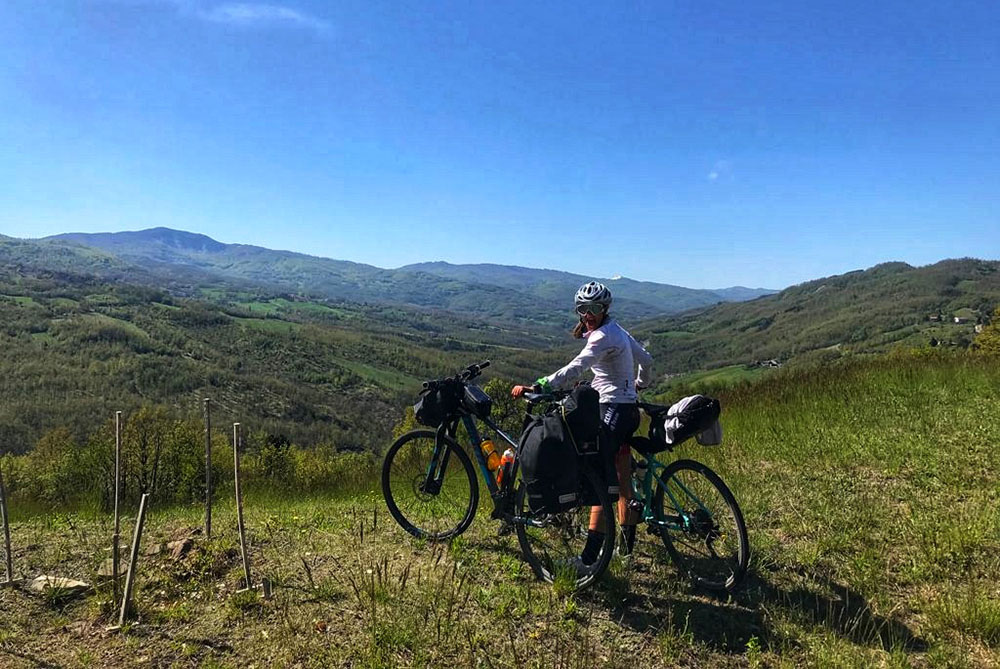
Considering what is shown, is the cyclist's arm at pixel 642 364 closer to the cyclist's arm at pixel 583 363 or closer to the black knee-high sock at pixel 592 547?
the cyclist's arm at pixel 583 363

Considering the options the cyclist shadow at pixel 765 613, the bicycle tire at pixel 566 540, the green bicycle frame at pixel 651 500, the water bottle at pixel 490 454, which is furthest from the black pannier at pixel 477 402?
the cyclist shadow at pixel 765 613

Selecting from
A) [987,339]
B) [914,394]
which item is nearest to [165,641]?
[914,394]

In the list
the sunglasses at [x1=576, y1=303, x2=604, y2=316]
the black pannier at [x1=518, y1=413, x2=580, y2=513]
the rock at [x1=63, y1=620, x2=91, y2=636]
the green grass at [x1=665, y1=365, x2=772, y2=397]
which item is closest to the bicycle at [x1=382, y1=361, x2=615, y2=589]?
the black pannier at [x1=518, y1=413, x2=580, y2=513]

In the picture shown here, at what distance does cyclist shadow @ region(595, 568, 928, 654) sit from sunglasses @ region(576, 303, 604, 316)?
226 cm

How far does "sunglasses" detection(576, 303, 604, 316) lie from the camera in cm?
432

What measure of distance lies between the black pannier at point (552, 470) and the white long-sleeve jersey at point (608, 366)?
57 centimetres

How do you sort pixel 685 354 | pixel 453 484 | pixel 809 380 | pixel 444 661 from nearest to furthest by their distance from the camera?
1. pixel 444 661
2. pixel 453 484
3. pixel 809 380
4. pixel 685 354

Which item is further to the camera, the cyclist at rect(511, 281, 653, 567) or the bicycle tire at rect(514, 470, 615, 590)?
the cyclist at rect(511, 281, 653, 567)

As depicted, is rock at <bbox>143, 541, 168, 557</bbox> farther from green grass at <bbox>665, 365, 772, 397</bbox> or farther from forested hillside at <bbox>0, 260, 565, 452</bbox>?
forested hillside at <bbox>0, 260, 565, 452</bbox>

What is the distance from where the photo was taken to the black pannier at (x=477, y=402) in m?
4.89

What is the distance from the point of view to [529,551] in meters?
4.26

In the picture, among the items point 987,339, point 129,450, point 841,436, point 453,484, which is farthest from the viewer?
point 987,339

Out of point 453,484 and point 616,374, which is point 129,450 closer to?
point 453,484

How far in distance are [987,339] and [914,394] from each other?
3567 centimetres
